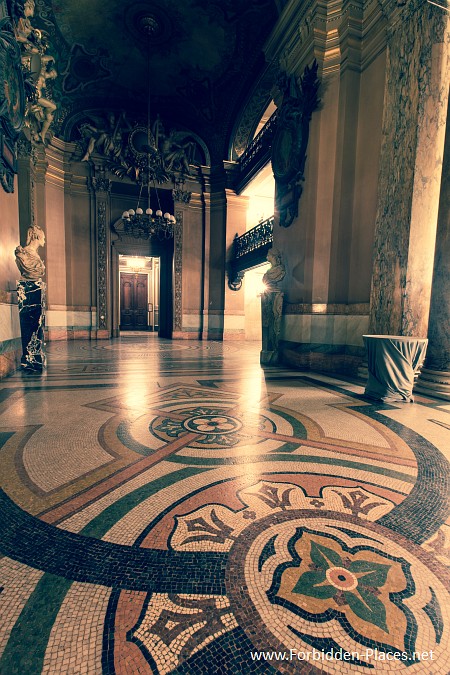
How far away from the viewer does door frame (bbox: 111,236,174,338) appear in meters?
12.6

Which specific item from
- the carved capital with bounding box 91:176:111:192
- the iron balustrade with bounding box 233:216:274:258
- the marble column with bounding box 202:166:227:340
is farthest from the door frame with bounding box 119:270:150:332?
the iron balustrade with bounding box 233:216:274:258

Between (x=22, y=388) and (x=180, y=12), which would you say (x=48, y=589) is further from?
(x=180, y=12)

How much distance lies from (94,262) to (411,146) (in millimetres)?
10861

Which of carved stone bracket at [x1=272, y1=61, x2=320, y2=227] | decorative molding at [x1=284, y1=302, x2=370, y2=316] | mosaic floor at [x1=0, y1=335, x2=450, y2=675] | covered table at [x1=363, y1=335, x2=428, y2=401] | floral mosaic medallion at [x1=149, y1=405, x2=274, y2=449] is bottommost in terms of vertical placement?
floral mosaic medallion at [x1=149, y1=405, x2=274, y2=449]

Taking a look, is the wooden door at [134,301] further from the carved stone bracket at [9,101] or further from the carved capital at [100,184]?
the carved stone bracket at [9,101]

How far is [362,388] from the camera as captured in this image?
4523 mm

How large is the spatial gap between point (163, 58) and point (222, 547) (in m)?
12.7

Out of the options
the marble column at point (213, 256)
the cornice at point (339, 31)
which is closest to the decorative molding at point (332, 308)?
the cornice at point (339, 31)

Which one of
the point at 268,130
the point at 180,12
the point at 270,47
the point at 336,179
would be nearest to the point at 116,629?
the point at 336,179

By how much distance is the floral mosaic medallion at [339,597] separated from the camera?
89 cm

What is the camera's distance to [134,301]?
19.1 metres

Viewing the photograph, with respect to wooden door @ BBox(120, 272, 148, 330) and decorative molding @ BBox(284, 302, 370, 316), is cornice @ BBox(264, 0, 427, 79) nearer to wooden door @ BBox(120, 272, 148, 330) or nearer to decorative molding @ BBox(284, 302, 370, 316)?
decorative molding @ BBox(284, 302, 370, 316)

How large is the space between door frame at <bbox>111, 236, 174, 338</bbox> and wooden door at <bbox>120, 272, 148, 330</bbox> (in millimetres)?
5557

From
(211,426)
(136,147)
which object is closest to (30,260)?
(211,426)
